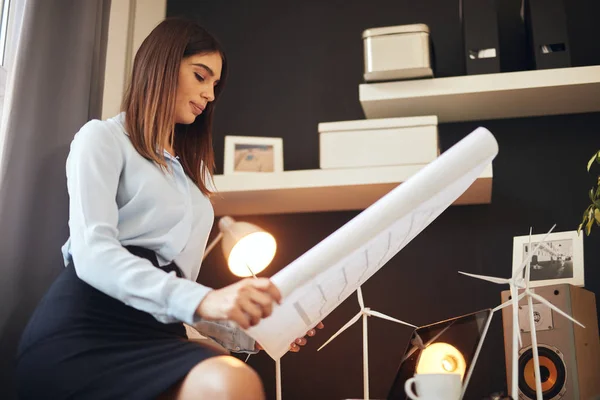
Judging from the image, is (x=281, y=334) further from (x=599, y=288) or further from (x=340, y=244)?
(x=599, y=288)

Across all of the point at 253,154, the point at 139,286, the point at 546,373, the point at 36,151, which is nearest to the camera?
the point at 139,286

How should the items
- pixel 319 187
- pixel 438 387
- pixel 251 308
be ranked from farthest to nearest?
pixel 319 187
pixel 438 387
pixel 251 308

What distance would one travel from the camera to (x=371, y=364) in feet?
7.45

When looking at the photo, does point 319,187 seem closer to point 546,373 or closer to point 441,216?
point 441,216

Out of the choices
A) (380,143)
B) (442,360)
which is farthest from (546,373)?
(380,143)

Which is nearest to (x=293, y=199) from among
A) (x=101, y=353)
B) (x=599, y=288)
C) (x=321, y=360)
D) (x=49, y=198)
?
(x=321, y=360)

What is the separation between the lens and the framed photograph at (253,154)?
2.29 m

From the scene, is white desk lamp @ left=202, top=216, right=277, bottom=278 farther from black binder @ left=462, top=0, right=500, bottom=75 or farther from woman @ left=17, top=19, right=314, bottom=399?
black binder @ left=462, top=0, right=500, bottom=75

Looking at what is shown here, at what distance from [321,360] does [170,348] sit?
1.23 metres

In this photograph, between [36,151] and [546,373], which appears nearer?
[36,151]

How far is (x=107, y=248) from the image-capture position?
111 cm

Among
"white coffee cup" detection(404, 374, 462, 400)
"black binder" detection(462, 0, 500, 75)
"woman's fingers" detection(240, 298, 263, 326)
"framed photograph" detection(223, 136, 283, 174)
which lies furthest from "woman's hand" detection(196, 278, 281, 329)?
"black binder" detection(462, 0, 500, 75)

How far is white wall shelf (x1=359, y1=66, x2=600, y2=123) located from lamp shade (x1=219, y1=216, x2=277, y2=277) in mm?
598

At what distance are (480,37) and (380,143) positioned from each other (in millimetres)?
505
